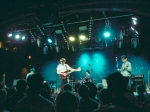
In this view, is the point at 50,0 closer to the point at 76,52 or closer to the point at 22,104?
the point at 22,104

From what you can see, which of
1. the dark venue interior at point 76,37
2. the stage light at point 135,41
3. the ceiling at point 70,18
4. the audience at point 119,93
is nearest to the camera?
the audience at point 119,93

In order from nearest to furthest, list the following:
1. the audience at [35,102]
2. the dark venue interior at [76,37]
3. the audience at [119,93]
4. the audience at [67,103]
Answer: the audience at [119,93] → the audience at [35,102] → the audience at [67,103] → the dark venue interior at [76,37]

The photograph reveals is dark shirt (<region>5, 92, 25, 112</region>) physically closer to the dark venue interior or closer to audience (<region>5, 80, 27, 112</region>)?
audience (<region>5, 80, 27, 112</region>)

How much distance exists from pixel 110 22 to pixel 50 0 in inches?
279

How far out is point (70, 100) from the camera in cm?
317

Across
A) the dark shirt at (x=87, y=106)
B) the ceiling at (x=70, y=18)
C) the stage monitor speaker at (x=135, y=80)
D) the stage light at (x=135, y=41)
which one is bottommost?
the stage monitor speaker at (x=135, y=80)

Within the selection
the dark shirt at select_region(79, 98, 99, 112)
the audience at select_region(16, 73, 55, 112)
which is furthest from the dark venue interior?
the audience at select_region(16, 73, 55, 112)

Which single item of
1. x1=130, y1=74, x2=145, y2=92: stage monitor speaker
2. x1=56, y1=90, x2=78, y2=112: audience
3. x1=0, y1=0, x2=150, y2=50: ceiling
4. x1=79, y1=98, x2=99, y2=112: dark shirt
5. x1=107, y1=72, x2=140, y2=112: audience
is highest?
x1=0, y1=0, x2=150, y2=50: ceiling

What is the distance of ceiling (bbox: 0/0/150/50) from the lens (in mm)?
9579

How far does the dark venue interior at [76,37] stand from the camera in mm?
9945

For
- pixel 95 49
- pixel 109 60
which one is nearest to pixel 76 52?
pixel 95 49

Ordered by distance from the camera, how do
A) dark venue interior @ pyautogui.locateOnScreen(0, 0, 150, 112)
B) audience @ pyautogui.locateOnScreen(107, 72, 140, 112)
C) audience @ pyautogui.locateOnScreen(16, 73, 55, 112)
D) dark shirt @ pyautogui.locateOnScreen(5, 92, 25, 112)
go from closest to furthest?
audience @ pyautogui.locateOnScreen(107, 72, 140, 112) < audience @ pyautogui.locateOnScreen(16, 73, 55, 112) < dark shirt @ pyautogui.locateOnScreen(5, 92, 25, 112) < dark venue interior @ pyautogui.locateOnScreen(0, 0, 150, 112)

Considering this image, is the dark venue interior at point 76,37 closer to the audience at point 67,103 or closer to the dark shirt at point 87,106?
the dark shirt at point 87,106

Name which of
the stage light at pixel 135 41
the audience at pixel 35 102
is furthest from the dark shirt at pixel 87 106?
the stage light at pixel 135 41
